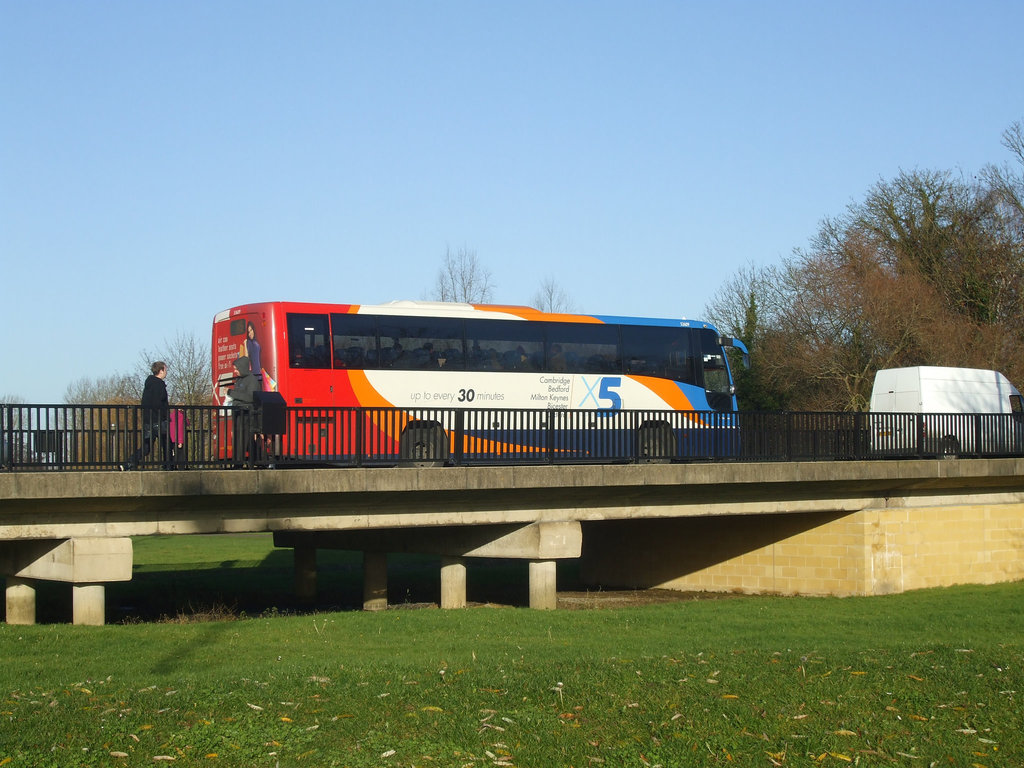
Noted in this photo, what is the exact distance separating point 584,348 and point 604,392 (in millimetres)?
1042

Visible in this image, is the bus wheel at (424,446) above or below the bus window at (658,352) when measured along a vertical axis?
below

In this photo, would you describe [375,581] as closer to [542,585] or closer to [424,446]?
[542,585]

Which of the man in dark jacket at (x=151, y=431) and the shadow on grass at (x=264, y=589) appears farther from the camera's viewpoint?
the shadow on grass at (x=264, y=589)

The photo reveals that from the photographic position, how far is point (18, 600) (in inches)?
647

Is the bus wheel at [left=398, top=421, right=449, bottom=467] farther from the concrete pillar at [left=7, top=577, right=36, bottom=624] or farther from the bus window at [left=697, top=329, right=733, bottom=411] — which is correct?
the bus window at [left=697, top=329, right=733, bottom=411]

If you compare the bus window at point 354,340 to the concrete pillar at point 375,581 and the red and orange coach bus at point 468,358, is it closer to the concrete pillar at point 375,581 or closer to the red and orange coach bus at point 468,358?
the red and orange coach bus at point 468,358

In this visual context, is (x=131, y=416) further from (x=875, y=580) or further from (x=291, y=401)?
(x=875, y=580)

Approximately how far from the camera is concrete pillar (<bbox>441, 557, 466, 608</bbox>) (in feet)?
63.3

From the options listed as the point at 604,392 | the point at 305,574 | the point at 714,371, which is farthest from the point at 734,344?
the point at 305,574

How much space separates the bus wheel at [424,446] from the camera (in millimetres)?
17641

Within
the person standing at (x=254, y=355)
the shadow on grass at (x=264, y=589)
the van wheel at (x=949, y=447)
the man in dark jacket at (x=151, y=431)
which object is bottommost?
the shadow on grass at (x=264, y=589)

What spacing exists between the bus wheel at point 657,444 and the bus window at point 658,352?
4981mm

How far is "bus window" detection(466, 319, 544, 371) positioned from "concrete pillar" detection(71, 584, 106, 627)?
974cm

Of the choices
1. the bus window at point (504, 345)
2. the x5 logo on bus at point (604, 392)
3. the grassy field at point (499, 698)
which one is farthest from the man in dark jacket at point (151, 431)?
the x5 logo on bus at point (604, 392)
